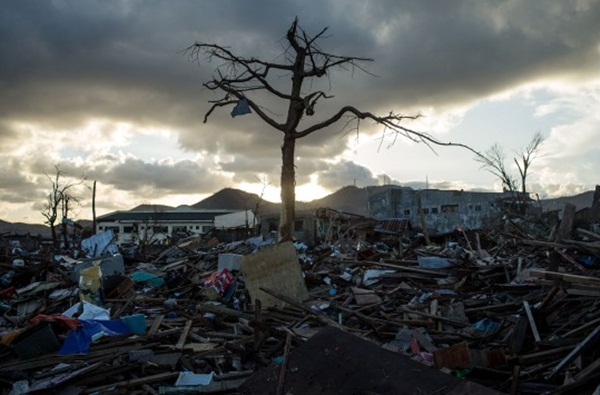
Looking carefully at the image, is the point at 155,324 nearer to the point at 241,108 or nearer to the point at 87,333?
the point at 87,333

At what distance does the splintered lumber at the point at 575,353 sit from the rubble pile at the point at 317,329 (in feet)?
0.05

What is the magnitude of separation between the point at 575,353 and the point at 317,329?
3658 millimetres

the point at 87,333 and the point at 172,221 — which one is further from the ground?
the point at 172,221

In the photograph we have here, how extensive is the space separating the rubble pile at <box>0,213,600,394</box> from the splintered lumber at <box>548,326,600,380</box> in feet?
0.05

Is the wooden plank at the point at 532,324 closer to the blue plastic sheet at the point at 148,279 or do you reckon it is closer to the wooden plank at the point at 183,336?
the wooden plank at the point at 183,336

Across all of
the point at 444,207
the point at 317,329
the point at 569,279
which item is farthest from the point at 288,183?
the point at 444,207

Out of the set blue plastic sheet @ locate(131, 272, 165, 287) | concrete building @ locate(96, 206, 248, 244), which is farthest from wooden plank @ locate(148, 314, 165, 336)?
concrete building @ locate(96, 206, 248, 244)

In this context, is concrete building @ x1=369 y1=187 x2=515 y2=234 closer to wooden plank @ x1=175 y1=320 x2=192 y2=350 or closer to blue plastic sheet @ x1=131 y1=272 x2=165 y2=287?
blue plastic sheet @ x1=131 y1=272 x2=165 y2=287

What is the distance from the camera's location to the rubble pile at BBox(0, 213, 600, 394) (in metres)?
4.75

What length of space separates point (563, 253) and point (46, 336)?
9.06m

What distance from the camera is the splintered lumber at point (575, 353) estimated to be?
5297mm

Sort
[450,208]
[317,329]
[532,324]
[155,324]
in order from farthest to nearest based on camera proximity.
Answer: [450,208] → [155,324] → [317,329] → [532,324]

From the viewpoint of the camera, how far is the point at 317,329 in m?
7.76

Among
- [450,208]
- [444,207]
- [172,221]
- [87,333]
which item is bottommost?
[87,333]
